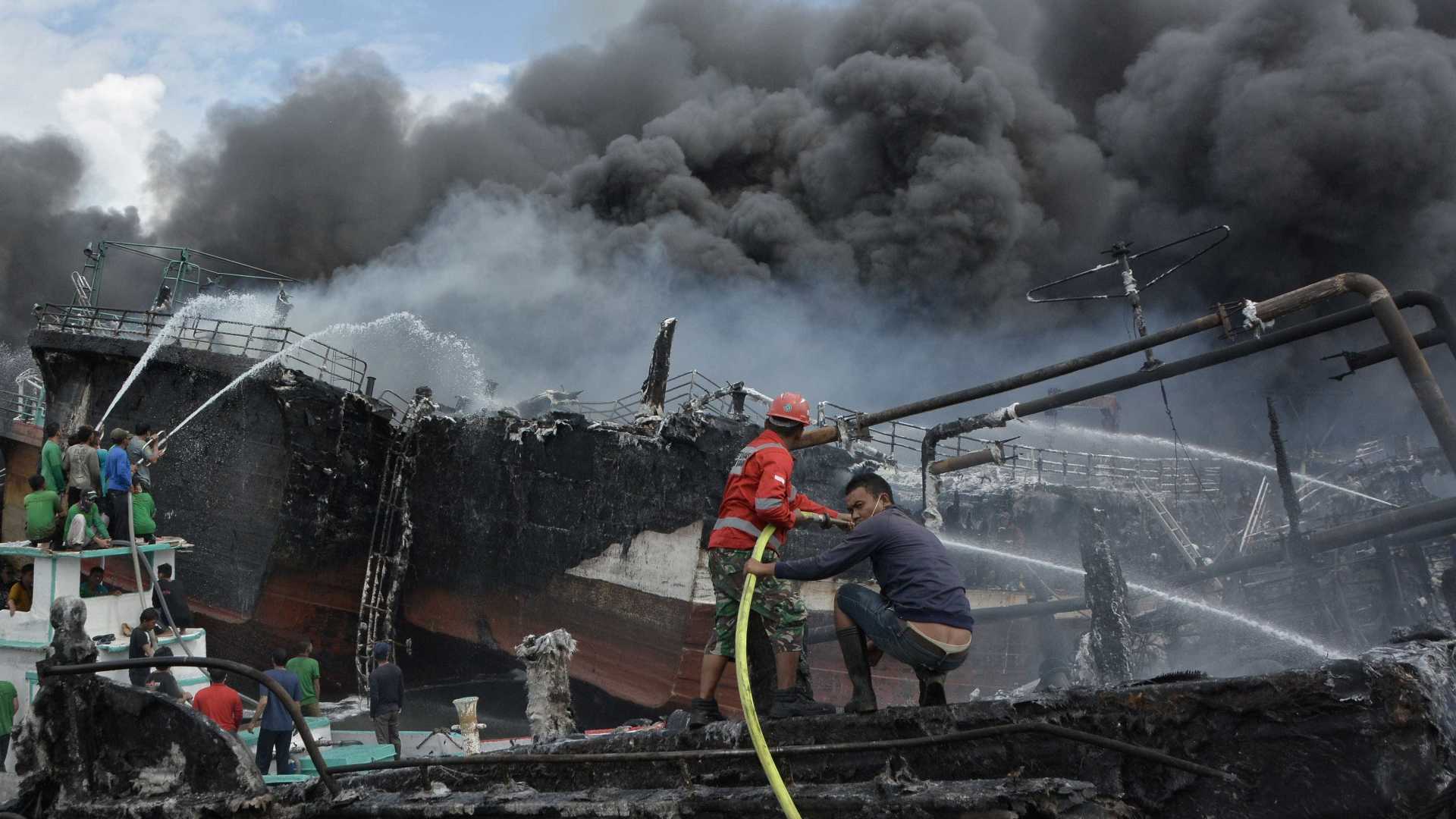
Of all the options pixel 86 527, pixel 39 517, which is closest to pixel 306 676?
pixel 86 527

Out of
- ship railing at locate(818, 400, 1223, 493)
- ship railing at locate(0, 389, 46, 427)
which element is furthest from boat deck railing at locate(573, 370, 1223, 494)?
ship railing at locate(0, 389, 46, 427)

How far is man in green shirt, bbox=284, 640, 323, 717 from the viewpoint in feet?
30.3

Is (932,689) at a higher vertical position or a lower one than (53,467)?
lower

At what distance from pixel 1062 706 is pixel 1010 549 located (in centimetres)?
1224

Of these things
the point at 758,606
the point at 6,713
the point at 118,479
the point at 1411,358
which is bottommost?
the point at 6,713

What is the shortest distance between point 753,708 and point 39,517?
9013 mm

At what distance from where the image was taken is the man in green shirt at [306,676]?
364 inches

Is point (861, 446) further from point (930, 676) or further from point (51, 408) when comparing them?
point (51, 408)

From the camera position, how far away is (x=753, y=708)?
10.2 ft

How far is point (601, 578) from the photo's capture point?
39.3 feet

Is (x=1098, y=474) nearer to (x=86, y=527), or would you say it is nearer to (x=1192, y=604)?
Answer: (x=1192, y=604)

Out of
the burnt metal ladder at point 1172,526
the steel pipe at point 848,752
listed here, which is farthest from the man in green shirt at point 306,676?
the burnt metal ladder at point 1172,526

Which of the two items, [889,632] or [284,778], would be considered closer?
[889,632]

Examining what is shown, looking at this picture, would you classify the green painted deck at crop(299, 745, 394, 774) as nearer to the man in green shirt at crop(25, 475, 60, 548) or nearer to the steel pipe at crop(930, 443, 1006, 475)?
the man in green shirt at crop(25, 475, 60, 548)
